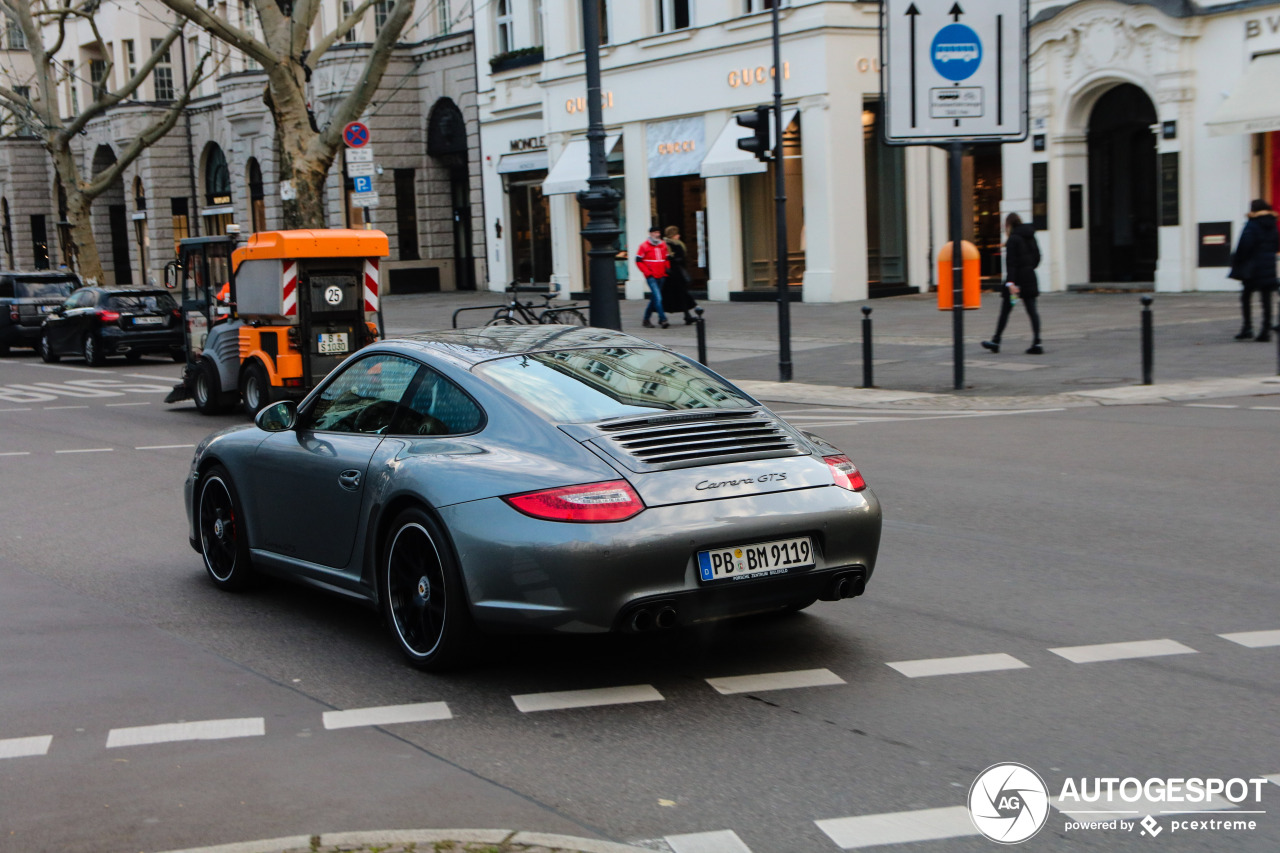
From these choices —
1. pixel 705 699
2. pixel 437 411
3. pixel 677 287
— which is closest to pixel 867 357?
pixel 677 287

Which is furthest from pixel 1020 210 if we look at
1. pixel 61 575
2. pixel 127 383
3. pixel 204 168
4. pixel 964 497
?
pixel 204 168

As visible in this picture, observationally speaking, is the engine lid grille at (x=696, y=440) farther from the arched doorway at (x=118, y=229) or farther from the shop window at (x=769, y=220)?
the arched doorway at (x=118, y=229)

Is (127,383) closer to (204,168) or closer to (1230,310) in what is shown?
(1230,310)

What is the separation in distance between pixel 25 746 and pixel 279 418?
7.82 ft

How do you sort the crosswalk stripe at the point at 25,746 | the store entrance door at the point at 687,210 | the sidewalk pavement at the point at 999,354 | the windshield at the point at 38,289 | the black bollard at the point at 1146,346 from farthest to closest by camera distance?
1. the store entrance door at the point at 687,210
2. the windshield at the point at 38,289
3. the sidewalk pavement at the point at 999,354
4. the black bollard at the point at 1146,346
5. the crosswalk stripe at the point at 25,746

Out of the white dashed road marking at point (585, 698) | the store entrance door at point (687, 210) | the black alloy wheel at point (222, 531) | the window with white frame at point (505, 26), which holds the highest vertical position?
the window with white frame at point (505, 26)

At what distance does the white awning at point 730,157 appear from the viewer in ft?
98.7

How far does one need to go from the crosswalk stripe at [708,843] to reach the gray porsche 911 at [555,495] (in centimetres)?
131

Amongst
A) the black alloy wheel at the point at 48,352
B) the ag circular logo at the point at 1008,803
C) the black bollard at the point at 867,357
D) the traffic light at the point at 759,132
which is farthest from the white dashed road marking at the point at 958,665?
the black alloy wheel at the point at 48,352

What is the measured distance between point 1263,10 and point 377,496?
22.2 meters

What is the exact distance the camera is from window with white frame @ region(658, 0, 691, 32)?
32.8 metres

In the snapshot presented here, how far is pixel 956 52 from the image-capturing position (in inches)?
629

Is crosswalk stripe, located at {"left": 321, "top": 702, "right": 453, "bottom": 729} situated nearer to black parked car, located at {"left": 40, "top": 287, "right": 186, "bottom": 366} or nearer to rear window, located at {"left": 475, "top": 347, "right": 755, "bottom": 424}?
rear window, located at {"left": 475, "top": 347, "right": 755, "bottom": 424}

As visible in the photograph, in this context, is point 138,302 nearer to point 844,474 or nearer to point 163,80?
point 844,474
